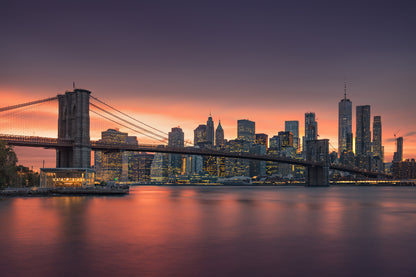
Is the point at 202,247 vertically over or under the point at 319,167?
over

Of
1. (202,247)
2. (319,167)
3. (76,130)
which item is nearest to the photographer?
(202,247)

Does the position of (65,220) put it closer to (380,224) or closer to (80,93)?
(380,224)

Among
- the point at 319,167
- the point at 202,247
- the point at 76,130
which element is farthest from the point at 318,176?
the point at 202,247

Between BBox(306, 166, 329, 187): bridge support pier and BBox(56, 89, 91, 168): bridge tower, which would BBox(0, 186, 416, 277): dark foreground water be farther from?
BBox(306, 166, 329, 187): bridge support pier

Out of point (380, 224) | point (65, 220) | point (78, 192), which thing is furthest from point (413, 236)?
point (78, 192)

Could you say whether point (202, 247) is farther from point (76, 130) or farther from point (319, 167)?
point (319, 167)

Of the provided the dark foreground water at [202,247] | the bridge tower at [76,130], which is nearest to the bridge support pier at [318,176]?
the bridge tower at [76,130]

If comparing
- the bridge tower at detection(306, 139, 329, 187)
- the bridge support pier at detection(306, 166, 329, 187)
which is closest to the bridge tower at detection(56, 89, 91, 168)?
the bridge tower at detection(306, 139, 329, 187)

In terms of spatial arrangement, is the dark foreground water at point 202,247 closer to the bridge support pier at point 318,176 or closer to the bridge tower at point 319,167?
the bridge tower at point 319,167
